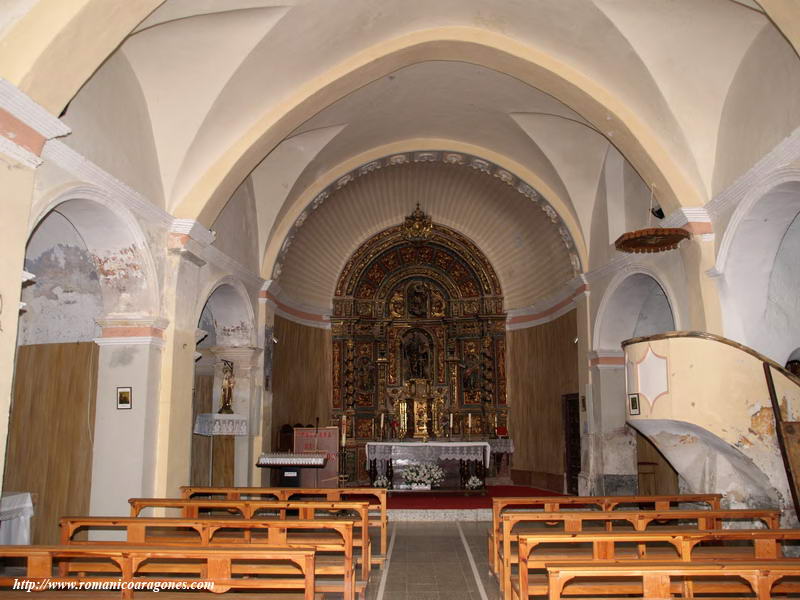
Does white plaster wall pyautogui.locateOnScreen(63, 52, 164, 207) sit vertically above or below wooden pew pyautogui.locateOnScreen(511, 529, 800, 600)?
above

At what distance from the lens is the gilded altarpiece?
1554 cm

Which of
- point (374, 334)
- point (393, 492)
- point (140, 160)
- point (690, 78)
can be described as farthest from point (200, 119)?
point (374, 334)

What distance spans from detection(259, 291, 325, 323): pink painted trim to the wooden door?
5.52m

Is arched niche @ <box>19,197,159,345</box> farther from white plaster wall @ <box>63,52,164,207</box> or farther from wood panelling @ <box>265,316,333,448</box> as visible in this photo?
wood panelling @ <box>265,316,333,448</box>

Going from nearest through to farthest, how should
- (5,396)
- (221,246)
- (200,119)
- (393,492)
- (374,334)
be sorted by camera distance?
1. (5,396)
2. (200,119)
3. (221,246)
4. (393,492)
5. (374,334)

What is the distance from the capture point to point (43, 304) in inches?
356

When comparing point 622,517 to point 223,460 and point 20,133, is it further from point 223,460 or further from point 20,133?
point 223,460

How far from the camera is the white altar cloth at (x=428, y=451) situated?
12.5m

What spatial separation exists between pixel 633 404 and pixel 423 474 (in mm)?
5902

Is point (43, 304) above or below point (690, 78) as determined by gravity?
below

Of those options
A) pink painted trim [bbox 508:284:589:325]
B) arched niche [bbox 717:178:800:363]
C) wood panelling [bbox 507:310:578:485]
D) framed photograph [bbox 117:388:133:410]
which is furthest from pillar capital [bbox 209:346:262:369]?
arched niche [bbox 717:178:800:363]

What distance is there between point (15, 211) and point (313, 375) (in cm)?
994

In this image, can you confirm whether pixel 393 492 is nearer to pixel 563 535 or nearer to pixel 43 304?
pixel 43 304

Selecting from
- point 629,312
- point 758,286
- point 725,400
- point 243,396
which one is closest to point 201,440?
point 243,396
